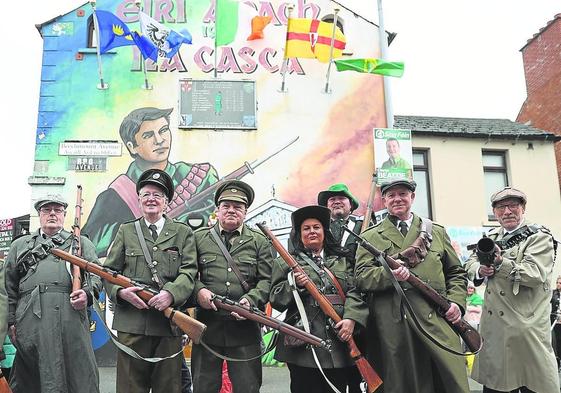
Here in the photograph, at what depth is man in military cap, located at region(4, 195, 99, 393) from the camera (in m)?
4.66

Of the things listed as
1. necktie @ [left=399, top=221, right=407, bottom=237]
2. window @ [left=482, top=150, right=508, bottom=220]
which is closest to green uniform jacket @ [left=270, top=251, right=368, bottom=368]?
necktie @ [left=399, top=221, right=407, bottom=237]

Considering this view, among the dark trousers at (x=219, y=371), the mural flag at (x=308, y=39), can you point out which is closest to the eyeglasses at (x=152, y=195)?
the dark trousers at (x=219, y=371)

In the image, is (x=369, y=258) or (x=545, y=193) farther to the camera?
(x=545, y=193)

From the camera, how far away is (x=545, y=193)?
12656 millimetres

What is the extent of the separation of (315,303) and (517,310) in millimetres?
1776

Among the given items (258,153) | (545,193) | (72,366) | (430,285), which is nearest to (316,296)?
(430,285)

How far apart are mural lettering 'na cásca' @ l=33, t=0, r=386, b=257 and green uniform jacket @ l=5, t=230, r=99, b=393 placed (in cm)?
560

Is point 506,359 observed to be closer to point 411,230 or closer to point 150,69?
point 411,230

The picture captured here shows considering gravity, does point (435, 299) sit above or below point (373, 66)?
below

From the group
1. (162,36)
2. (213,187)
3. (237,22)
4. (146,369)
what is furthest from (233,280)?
(237,22)

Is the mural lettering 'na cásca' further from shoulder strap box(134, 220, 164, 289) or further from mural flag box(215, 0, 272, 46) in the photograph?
shoulder strap box(134, 220, 164, 289)

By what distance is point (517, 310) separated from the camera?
14.9 feet

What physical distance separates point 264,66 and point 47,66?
457cm

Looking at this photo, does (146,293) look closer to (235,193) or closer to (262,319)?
(262,319)
